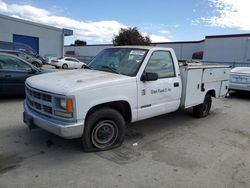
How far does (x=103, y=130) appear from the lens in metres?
4.25

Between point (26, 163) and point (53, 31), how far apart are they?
3940 cm

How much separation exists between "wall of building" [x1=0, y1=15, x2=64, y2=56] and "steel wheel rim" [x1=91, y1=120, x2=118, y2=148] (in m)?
34.6

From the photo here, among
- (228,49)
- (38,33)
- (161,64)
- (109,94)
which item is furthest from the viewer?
(38,33)

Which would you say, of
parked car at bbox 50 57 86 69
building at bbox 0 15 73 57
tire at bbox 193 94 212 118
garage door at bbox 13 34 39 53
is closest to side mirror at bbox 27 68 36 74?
tire at bbox 193 94 212 118

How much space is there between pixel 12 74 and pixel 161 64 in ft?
16.6

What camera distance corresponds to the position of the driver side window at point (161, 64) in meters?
4.91

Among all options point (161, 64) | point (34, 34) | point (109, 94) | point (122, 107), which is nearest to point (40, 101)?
point (109, 94)

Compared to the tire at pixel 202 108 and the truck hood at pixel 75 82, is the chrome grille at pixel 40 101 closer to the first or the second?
the truck hood at pixel 75 82

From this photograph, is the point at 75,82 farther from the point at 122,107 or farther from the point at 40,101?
the point at 122,107

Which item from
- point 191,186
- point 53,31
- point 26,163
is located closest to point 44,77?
point 26,163

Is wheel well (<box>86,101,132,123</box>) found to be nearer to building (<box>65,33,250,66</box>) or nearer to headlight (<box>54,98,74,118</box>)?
headlight (<box>54,98,74,118</box>)

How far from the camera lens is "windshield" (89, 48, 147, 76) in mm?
4695

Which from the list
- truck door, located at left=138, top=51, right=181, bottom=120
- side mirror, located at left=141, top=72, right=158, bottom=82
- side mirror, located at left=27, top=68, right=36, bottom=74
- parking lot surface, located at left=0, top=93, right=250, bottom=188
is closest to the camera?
parking lot surface, located at left=0, top=93, right=250, bottom=188

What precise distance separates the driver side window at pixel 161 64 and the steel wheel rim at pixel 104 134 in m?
1.33
